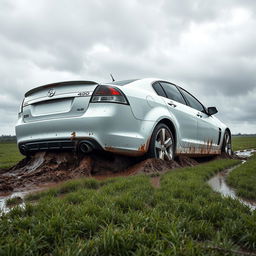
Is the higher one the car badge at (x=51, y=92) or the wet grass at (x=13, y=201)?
the car badge at (x=51, y=92)

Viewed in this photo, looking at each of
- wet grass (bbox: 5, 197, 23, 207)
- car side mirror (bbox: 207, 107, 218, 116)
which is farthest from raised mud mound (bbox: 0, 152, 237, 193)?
car side mirror (bbox: 207, 107, 218, 116)

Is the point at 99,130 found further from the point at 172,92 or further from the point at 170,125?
the point at 172,92

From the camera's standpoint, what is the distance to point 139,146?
3.61m

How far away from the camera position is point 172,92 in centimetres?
495

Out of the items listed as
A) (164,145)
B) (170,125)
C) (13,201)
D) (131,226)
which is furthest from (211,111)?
(131,226)

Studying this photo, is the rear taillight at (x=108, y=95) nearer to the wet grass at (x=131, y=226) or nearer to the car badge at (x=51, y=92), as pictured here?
the car badge at (x=51, y=92)

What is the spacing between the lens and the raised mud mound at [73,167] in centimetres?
329

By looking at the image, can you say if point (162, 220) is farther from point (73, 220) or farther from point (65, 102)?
point (65, 102)

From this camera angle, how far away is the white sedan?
3307 mm

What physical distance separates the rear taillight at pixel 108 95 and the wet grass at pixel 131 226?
1498mm

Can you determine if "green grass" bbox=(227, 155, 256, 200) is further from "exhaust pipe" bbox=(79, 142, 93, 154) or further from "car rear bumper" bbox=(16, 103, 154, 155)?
"exhaust pipe" bbox=(79, 142, 93, 154)

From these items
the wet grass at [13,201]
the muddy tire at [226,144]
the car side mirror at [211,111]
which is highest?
the car side mirror at [211,111]

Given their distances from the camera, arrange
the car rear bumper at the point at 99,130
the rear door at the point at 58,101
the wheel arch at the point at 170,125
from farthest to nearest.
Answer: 1. the wheel arch at the point at 170,125
2. the rear door at the point at 58,101
3. the car rear bumper at the point at 99,130

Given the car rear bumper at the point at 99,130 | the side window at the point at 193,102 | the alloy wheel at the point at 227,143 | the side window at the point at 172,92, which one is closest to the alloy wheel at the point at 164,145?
the car rear bumper at the point at 99,130
